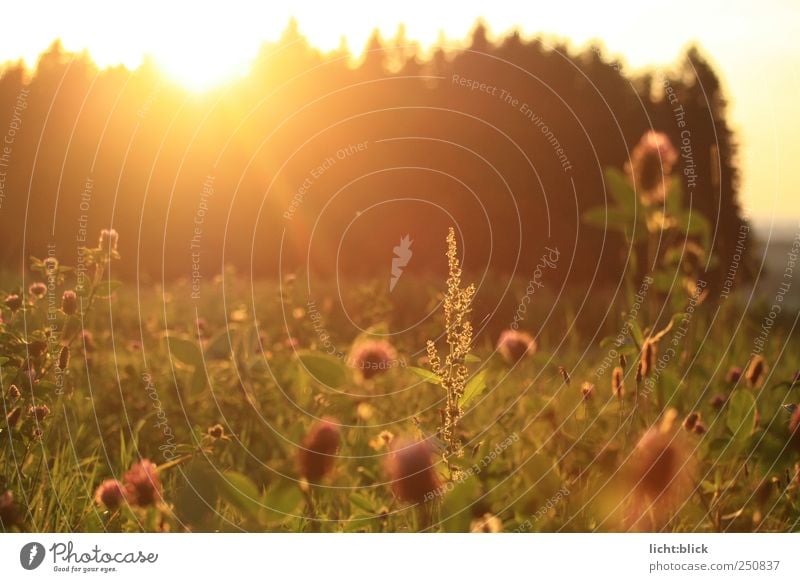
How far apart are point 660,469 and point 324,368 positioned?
3.62 ft

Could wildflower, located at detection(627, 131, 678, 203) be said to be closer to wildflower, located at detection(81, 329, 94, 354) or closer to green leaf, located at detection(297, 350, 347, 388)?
green leaf, located at detection(297, 350, 347, 388)

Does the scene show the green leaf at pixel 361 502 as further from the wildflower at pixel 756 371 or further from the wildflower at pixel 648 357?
the wildflower at pixel 756 371

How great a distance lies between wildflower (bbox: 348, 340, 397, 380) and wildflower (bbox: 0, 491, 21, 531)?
3.80 feet

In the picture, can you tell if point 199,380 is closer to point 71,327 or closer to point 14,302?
point 71,327

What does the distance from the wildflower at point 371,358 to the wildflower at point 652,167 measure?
0.97 metres

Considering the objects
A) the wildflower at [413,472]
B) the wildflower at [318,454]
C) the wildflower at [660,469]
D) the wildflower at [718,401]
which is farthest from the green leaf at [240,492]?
the wildflower at [718,401]

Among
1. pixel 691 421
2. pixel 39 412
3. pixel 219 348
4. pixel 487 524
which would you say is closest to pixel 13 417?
pixel 39 412

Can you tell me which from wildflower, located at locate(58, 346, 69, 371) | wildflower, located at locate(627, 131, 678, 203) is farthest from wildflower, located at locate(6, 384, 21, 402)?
Result: wildflower, located at locate(627, 131, 678, 203)

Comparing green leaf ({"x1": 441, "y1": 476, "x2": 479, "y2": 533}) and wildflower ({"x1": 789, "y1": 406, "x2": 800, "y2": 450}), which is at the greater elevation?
wildflower ({"x1": 789, "y1": 406, "x2": 800, "y2": 450})

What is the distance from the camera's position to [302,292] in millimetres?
4750

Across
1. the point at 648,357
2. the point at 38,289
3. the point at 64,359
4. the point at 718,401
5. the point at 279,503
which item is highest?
the point at 38,289

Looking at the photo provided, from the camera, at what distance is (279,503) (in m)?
2.41

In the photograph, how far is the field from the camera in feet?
8.39
